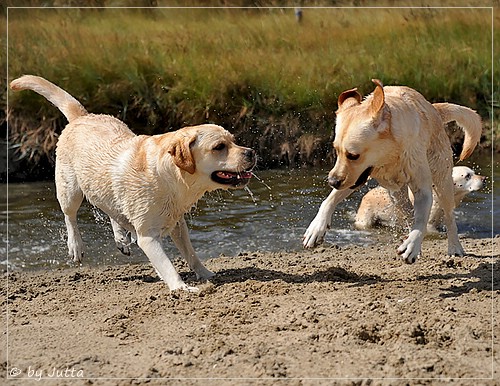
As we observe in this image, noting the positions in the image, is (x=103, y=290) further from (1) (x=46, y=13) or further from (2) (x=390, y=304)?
(1) (x=46, y=13)

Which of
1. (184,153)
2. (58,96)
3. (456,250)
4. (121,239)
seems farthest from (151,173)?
(456,250)

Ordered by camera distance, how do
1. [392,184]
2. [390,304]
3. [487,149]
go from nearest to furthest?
1. [390,304]
2. [392,184]
3. [487,149]

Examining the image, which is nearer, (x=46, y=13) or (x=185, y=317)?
(x=185, y=317)

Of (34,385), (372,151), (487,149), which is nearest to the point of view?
(34,385)

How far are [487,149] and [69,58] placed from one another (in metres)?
6.51

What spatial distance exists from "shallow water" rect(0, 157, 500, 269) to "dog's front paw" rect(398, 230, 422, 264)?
2.70 metres

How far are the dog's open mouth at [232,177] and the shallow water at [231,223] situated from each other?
93.8 inches

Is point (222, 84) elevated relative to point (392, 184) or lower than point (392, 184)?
lower

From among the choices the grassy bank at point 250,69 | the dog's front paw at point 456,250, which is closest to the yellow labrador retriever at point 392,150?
the dog's front paw at point 456,250

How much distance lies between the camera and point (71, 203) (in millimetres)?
7316

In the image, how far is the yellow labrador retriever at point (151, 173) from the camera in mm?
6066

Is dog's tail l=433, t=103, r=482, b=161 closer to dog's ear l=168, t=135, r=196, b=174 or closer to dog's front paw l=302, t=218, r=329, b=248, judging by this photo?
dog's front paw l=302, t=218, r=329, b=248

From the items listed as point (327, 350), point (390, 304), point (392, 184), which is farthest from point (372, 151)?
point (327, 350)

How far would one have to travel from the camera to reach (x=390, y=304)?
18.4ft
